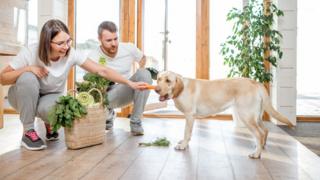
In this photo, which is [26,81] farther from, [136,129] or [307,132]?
[307,132]

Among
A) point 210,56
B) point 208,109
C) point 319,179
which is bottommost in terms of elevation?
point 319,179

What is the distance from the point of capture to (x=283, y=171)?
2.13 meters

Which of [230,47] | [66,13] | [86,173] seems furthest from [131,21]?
[86,173]

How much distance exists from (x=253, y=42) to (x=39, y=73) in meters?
2.82

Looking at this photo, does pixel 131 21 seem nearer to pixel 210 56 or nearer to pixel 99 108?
pixel 210 56

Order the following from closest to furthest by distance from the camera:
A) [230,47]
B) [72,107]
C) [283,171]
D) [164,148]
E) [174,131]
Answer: [283,171]
[72,107]
[164,148]
[174,131]
[230,47]

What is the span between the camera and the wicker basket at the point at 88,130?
268cm

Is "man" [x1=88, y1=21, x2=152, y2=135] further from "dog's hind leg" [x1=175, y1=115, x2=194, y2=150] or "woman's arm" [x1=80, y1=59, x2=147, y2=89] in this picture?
"dog's hind leg" [x1=175, y1=115, x2=194, y2=150]

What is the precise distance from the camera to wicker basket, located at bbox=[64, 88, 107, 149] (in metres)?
2.68

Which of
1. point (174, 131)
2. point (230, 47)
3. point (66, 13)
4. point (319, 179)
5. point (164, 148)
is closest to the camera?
point (319, 179)

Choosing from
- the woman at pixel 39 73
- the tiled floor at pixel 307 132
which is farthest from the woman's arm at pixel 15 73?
the tiled floor at pixel 307 132

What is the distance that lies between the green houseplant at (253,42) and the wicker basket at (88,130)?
2141 millimetres

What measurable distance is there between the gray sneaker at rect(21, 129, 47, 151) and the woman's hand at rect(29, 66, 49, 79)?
413 millimetres

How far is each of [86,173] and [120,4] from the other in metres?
3.57
